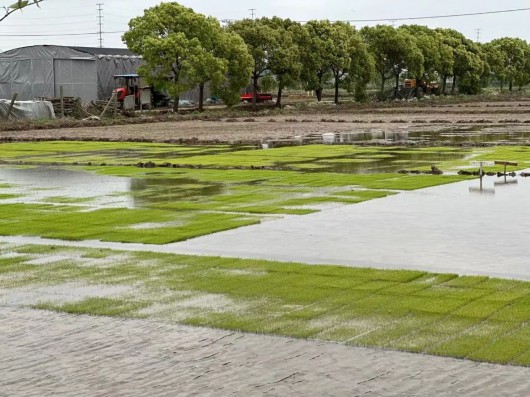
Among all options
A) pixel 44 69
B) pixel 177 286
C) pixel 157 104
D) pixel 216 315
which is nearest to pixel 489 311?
pixel 216 315

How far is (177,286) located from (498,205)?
31.0ft

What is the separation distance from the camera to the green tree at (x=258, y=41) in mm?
84500

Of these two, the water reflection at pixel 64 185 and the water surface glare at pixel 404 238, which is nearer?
the water surface glare at pixel 404 238

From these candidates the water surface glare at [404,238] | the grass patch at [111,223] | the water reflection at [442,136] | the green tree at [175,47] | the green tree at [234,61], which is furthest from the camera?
the green tree at [234,61]

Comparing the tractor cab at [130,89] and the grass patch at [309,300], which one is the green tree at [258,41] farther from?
the grass patch at [309,300]

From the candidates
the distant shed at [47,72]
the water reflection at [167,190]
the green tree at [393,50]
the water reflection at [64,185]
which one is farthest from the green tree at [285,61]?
the water reflection at [167,190]

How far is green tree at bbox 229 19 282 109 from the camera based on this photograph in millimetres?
84500

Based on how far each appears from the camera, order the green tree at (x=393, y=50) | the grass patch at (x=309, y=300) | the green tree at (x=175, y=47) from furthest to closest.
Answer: the green tree at (x=393, y=50)
the green tree at (x=175, y=47)
the grass patch at (x=309, y=300)

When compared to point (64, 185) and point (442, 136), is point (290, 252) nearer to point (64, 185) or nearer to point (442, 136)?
point (64, 185)

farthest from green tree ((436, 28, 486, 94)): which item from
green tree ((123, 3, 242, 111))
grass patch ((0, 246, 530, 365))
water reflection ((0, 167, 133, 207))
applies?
grass patch ((0, 246, 530, 365))

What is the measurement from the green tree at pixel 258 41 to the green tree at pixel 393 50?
2380 centimetres

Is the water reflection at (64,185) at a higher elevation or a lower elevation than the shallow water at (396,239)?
lower

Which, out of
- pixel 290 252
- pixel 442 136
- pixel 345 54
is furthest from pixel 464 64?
pixel 290 252

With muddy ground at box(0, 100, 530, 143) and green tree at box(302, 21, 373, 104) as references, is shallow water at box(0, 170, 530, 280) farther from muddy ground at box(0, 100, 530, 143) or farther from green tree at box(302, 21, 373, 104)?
green tree at box(302, 21, 373, 104)
